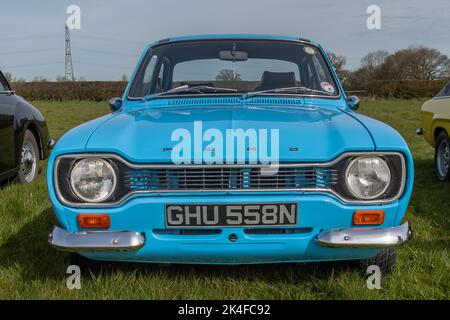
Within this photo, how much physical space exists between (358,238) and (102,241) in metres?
1.27

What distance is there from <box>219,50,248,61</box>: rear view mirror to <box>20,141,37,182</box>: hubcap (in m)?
2.93

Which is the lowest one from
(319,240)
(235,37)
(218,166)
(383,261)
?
(383,261)

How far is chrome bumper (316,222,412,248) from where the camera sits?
82.0 inches

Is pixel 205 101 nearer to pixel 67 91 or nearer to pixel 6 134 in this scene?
pixel 6 134

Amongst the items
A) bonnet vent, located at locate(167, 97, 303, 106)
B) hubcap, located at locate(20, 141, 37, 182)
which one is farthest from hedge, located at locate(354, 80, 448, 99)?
bonnet vent, located at locate(167, 97, 303, 106)

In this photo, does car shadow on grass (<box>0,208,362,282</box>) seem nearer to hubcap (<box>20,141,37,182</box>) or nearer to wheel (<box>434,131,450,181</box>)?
hubcap (<box>20,141,37,182</box>)

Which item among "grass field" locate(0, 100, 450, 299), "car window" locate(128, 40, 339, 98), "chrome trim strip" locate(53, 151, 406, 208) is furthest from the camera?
"car window" locate(128, 40, 339, 98)

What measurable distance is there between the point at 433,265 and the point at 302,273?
2.89 ft

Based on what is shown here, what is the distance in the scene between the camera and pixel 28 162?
5250 millimetres

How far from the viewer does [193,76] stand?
12.0ft

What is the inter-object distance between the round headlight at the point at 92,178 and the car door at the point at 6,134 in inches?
98.7

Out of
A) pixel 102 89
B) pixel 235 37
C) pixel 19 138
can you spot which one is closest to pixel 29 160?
pixel 19 138
